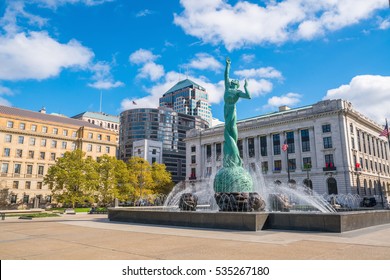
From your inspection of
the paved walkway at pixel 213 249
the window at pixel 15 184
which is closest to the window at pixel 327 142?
the paved walkway at pixel 213 249

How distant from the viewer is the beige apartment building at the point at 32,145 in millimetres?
61062

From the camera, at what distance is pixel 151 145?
374 feet

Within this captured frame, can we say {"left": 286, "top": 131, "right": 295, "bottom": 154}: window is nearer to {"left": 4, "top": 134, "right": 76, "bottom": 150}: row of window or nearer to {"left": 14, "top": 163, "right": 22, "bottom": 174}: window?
{"left": 4, "top": 134, "right": 76, "bottom": 150}: row of window

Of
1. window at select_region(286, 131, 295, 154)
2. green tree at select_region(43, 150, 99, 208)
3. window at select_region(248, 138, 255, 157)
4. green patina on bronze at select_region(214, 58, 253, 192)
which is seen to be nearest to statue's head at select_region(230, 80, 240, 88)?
green patina on bronze at select_region(214, 58, 253, 192)

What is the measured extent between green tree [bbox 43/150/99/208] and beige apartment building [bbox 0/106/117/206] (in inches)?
517

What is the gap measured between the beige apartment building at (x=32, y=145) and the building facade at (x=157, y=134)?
158 feet

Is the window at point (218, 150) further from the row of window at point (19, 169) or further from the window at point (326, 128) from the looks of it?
the row of window at point (19, 169)

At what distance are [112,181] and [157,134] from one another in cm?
7301

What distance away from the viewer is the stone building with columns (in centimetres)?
5866

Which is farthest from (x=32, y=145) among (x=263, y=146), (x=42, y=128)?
(x=263, y=146)

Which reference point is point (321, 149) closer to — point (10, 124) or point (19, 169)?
point (19, 169)

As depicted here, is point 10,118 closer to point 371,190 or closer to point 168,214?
point 168,214

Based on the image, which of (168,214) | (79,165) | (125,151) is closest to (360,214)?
(168,214)

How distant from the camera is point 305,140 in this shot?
64.6 metres
